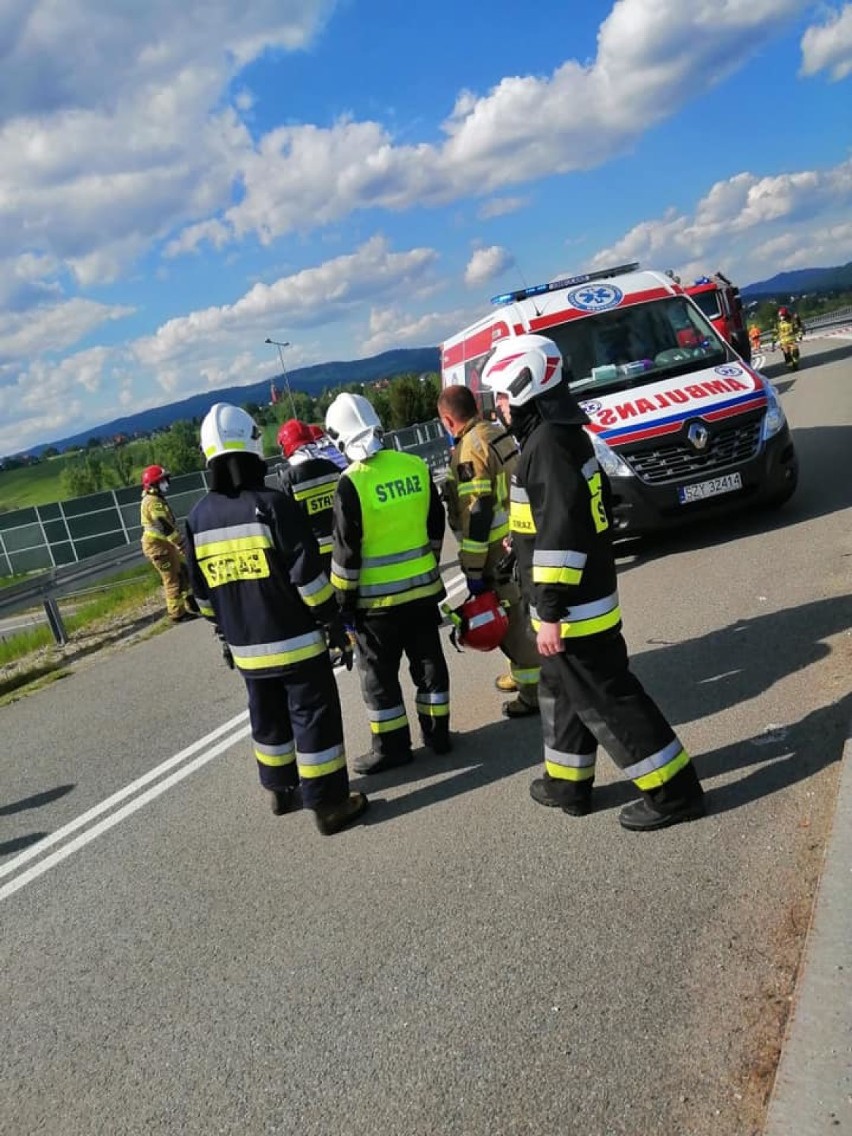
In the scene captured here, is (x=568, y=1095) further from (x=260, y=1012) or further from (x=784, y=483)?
(x=784, y=483)

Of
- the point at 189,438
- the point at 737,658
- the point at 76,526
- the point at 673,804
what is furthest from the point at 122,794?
the point at 189,438

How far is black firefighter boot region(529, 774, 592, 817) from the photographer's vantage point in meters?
4.21

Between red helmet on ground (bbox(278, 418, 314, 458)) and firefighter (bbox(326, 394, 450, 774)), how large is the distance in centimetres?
99

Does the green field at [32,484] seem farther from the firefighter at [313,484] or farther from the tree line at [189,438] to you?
the firefighter at [313,484]

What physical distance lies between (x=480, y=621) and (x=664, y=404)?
4076mm

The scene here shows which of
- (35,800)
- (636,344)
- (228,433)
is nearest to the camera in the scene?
(228,433)

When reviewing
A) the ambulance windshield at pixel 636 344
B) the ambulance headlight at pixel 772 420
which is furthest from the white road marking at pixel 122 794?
the ambulance headlight at pixel 772 420

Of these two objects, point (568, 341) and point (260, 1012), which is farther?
point (568, 341)

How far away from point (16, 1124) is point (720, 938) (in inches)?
94.3

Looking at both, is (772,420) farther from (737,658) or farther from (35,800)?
(35,800)

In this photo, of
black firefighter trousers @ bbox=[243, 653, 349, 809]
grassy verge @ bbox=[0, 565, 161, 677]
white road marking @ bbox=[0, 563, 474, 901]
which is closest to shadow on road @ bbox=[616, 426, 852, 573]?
white road marking @ bbox=[0, 563, 474, 901]

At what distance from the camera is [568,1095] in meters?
2.64

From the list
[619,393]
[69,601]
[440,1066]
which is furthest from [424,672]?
[69,601]

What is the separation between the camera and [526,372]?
4.02 meters
